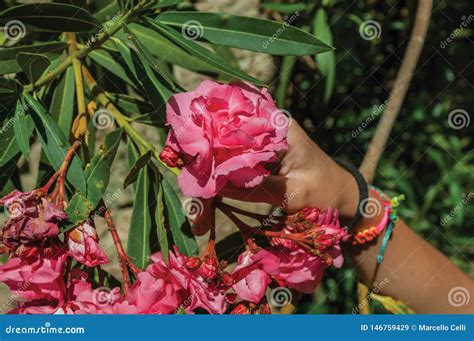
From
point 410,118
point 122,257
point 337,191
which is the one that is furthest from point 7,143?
point 410,118

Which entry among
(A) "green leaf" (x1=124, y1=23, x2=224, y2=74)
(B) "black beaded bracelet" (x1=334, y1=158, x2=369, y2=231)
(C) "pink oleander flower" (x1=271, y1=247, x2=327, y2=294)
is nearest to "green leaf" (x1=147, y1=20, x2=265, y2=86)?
(A) "green leaf" (x1=124, y1=23, x2=224, y2=74)

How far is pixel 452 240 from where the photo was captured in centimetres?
261

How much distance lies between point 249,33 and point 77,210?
428 millimetres

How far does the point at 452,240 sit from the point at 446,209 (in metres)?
0.13

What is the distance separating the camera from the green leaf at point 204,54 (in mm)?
1005

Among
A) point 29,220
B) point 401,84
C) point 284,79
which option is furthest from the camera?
point 284,79

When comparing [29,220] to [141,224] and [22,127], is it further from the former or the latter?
[141,224]

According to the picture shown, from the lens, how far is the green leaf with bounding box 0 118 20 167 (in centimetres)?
109

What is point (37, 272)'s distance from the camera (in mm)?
902

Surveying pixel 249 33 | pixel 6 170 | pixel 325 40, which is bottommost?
pixel 6 170

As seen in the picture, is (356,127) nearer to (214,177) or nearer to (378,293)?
(378,293)

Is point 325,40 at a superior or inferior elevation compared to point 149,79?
superior

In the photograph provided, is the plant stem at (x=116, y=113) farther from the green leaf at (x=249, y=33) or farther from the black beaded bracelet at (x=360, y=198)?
the black beaded bracelet at (x=360, y=198)

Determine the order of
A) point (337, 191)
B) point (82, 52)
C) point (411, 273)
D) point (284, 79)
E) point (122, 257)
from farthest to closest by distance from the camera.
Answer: point (284, 79), point (411, 273), point (337, 191), point (82, 52), point (122, 257)
